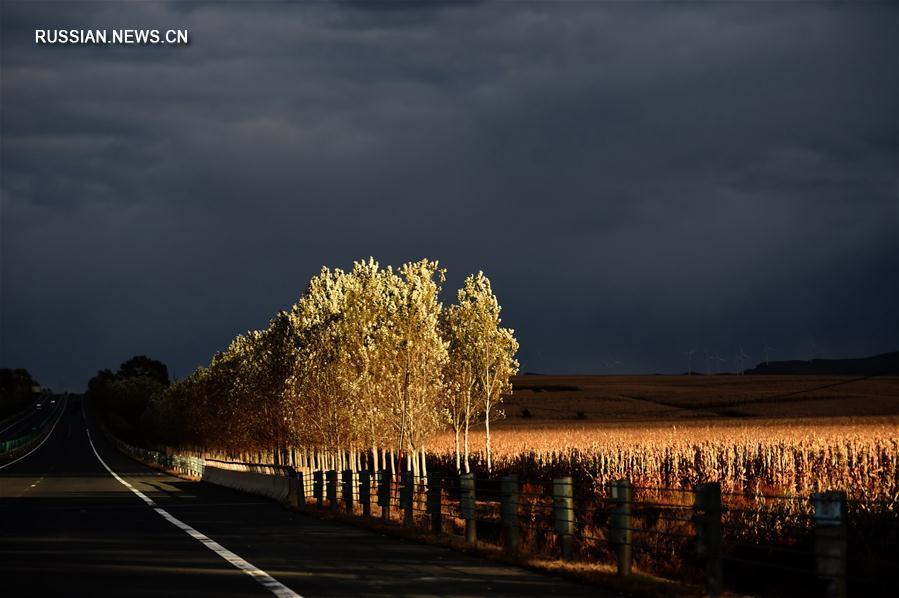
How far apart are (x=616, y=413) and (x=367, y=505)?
377 feet

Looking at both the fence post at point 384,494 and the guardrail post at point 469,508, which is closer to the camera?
the guardrail post at point 469,508

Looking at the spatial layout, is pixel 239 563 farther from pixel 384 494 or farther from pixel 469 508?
pixel 384 494

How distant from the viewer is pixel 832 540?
39.0 feet

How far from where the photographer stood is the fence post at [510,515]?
64.6ft

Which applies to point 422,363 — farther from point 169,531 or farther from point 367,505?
point 169,531

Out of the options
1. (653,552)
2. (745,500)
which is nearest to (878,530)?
(653,552)

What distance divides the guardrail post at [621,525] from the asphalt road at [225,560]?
71 cm

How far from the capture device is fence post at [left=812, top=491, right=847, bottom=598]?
11.8 meters

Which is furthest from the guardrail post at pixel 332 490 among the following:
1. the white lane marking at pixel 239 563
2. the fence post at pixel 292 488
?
the fence post at pixel 292 488

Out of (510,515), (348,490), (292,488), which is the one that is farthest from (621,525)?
(292,488)

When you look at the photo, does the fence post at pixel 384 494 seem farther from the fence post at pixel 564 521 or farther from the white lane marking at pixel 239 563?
the fence post at pixel 564 521

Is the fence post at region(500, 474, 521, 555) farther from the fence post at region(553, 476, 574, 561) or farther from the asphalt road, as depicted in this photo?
the fence post at region(553, 476, 574, 561)

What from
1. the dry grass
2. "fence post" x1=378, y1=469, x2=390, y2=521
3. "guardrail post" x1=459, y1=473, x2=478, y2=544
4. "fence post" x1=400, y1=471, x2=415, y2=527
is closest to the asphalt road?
"guardrail post" x1=459, y1=473, x2=478, y2=544

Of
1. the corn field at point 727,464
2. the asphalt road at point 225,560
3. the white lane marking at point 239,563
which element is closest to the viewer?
the white lane marking at point 239,563
